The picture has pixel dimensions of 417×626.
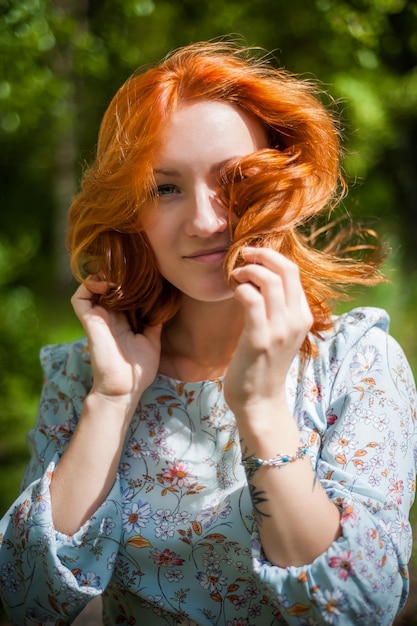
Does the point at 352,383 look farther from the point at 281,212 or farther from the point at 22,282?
the point at 22,282

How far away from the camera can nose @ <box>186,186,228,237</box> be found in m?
1.67

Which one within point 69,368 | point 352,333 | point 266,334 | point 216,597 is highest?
point 266,334

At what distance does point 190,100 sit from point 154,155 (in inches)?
6.4

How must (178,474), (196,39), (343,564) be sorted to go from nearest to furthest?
(343,564) < (178,474) < (196,39)

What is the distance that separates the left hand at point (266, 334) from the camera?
1487 mm

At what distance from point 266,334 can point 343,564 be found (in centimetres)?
47

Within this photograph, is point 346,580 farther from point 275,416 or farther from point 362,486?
point 275,416

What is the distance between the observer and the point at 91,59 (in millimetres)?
3264

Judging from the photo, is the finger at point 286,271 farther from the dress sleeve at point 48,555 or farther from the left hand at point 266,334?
the dress sleeve at point 48,555

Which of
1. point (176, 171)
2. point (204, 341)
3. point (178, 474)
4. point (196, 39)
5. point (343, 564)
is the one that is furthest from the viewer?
point (196, 39)

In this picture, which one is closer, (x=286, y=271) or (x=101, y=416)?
(x=286, y=271)

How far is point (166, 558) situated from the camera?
5.74 feet

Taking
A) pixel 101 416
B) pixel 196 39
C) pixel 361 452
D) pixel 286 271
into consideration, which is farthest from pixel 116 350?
pixel 196 39

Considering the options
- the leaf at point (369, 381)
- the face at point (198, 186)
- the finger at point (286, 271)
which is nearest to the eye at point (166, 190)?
the face at point (198, 186)
